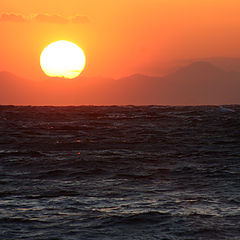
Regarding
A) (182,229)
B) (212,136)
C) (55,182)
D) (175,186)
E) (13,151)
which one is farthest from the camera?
(212,136)

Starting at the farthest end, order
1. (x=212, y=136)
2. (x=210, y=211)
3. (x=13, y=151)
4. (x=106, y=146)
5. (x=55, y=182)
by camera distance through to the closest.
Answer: (x=212, y=136) < (x=106, y=146) < (x=13, y=151) < (x=55, y=182) < (x=210, y=211)

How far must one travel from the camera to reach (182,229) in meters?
11.4

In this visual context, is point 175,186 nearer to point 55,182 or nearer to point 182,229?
point 55,182

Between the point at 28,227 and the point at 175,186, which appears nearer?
the point at 28,227

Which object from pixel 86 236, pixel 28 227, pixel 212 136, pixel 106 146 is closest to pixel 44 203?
pixel 28 227

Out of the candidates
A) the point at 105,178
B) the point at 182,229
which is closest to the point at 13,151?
the point at 105,178

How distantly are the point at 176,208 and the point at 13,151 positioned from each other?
1618 cm

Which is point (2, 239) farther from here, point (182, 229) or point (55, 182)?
point (55, 182)

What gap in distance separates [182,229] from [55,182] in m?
7.30

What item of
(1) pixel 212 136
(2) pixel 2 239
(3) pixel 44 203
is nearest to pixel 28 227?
(2) pixel 2 239

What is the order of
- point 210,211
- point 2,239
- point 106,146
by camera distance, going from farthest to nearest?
point 106,146, point 210,211, point 2,239

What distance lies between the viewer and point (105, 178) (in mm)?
18781

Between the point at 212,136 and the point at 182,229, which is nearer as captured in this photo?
the point at 182,229

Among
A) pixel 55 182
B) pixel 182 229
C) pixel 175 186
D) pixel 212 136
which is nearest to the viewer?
pixel 182 229
